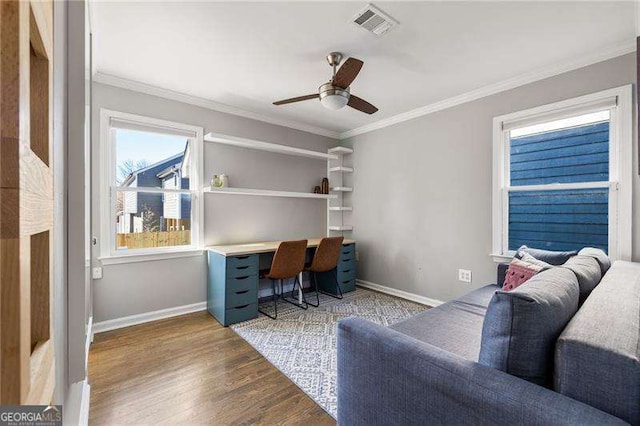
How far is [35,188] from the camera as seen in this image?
1.70 feet

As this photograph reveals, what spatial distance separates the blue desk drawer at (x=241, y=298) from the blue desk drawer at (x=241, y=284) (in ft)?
0.07

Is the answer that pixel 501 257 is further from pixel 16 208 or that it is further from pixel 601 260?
pixel 16 208

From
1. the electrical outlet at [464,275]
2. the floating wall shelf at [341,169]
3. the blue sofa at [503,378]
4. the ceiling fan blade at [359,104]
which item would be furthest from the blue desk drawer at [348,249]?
the blue sofa at [503,378]

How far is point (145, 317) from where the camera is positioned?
2947mm

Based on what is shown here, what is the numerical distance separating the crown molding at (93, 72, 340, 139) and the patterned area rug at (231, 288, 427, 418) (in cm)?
239

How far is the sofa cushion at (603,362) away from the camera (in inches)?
29.4

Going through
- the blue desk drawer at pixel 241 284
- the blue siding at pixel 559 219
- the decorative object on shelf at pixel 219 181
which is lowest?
the blue desk drawer at pixel 241 284

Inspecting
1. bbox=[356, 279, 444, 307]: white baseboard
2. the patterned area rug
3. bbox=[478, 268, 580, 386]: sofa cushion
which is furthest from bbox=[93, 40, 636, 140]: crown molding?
bbox=[478, 268, 580, 386]: sofa cushion

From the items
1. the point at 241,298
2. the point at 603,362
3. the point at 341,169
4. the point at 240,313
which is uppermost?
the point at 341,169

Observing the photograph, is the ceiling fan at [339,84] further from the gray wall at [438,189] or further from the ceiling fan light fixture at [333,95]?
the gray wall at [438,189]

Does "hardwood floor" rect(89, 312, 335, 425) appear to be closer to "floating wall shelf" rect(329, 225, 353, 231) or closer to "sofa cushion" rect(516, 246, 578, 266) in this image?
"sofa cushion" rect(516, 246, 578, 266)

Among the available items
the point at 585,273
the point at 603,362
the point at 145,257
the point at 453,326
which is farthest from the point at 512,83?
the point at 145,257

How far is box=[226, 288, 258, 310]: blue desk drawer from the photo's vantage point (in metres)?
2.91

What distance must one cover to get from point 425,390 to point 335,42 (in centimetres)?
228
